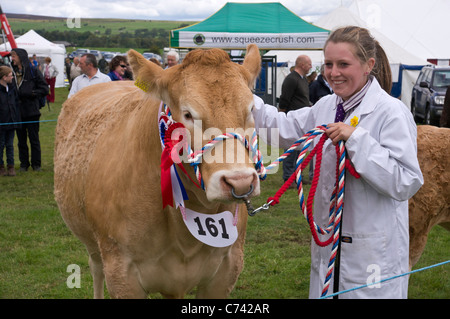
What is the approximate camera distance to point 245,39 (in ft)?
43.1

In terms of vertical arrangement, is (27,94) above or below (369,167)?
below

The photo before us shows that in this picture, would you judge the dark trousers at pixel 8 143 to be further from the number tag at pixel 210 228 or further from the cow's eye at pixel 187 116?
the cow's eye at pixel 187 116

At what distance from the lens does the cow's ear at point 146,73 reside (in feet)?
8.18

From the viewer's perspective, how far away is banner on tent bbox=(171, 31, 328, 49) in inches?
505

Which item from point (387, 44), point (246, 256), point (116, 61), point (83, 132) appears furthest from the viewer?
point (387, 44)

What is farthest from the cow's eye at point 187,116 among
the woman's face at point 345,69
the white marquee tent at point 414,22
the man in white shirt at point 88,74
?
the white marquee tent at point 414,22

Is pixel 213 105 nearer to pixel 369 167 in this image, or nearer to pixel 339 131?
pixel 339 131

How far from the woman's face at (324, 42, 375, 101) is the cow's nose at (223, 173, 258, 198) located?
823mm

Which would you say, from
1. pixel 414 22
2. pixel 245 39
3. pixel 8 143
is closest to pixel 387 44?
pixel 414 22

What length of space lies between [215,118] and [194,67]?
1.12 feet

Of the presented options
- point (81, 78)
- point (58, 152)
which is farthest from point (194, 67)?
point (81, 78)

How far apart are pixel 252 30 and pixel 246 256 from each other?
9.11 meters

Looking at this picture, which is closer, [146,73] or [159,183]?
[146,73]
